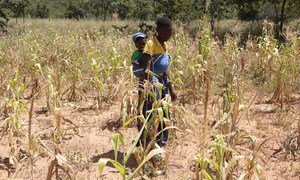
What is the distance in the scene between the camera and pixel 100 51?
19.2 feet

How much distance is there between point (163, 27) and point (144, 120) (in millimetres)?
836

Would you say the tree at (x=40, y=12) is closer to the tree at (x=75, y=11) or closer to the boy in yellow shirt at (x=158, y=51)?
the tree at (x=75, y=11)

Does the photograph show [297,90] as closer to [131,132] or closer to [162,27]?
[131,132]

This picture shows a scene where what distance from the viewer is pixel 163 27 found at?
2.81m

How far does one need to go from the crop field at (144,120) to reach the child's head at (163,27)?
510 millimetres

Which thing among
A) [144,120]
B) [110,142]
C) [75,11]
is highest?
[75,11]

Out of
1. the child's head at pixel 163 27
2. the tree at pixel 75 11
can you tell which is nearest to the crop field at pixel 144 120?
the child's head at pixel 163 27

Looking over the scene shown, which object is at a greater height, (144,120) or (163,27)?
(163,27)

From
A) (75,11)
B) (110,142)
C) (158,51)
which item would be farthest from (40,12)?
(158,51)

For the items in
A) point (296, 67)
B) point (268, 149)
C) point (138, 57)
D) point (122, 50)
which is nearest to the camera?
point (138, 57)

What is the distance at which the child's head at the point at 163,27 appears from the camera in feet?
9.15

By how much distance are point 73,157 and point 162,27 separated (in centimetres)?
142

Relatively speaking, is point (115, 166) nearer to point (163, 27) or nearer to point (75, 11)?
point (163, 27)

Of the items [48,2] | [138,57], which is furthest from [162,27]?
[48,2]
